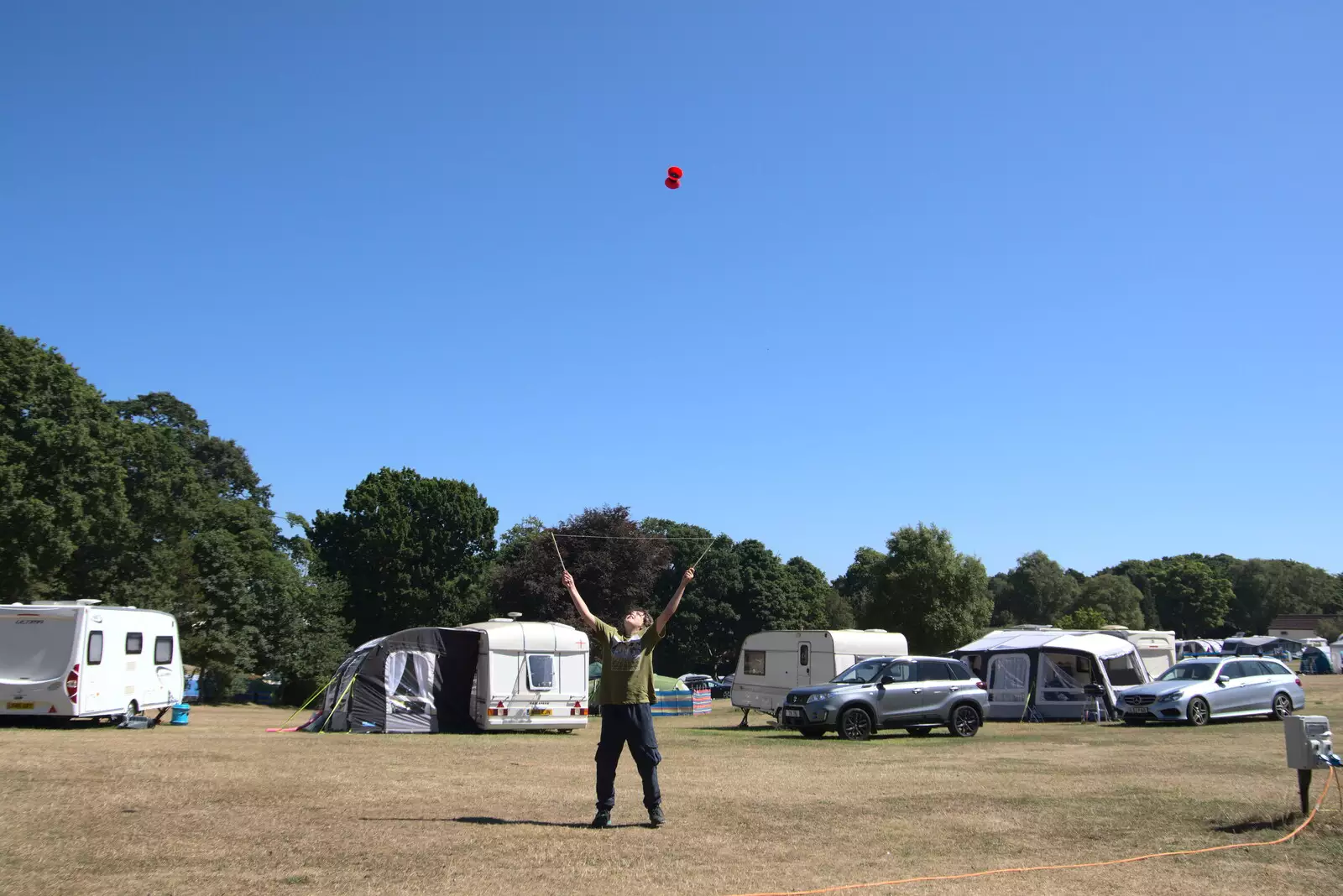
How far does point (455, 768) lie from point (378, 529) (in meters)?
47.1

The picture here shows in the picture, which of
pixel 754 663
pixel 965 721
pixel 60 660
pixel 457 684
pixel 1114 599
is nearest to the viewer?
pixel 60 660

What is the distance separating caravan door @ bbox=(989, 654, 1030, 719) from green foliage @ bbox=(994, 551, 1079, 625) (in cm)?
8713

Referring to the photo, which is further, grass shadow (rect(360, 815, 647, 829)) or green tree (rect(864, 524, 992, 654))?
green tree (rect(864, 524, 992, 654))

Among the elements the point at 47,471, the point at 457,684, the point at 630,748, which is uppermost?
the point at 47,471

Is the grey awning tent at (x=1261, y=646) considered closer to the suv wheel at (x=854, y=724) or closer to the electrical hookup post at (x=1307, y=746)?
the suv wheel at (x=854, y=724)

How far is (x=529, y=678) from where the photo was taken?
24.8 meters

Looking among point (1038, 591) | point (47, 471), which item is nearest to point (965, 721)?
point (47, 471)

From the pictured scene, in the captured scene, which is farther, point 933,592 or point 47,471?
point 933,592

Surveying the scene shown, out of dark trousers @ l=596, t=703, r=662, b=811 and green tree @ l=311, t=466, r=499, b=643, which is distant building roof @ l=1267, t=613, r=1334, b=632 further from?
dark trousers @ l=596, t=703, r=662, b=811

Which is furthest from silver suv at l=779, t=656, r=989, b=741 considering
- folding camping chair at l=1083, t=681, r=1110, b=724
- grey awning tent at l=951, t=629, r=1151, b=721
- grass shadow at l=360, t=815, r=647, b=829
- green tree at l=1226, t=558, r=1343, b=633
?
green tree at l=1226, t=558, r=1343, b=633

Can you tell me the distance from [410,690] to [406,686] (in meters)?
0.14

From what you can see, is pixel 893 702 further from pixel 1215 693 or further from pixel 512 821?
pixel 512 821

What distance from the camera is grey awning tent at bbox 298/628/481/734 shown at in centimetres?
2416

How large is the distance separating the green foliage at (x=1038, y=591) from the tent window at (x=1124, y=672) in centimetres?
8609
